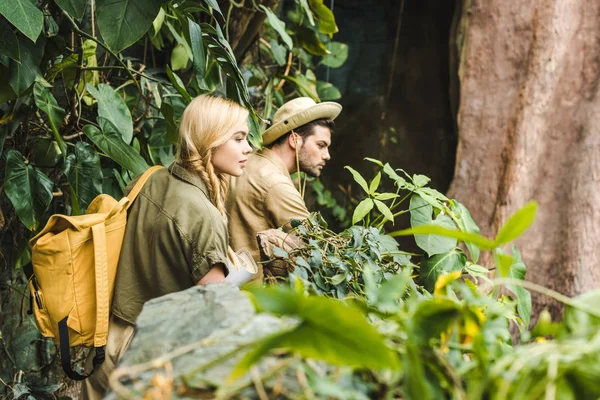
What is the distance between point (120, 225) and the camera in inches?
71.0

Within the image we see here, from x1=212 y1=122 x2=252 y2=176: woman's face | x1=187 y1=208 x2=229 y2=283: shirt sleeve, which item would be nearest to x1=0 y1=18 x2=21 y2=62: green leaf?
x1=212 y1=122 x2=252 y2=176: woman's face

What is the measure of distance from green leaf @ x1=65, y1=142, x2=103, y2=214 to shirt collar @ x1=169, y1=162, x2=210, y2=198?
60 cm

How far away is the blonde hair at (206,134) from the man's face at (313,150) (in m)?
0.91

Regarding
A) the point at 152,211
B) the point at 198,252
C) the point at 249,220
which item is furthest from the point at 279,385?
the point at 249,220

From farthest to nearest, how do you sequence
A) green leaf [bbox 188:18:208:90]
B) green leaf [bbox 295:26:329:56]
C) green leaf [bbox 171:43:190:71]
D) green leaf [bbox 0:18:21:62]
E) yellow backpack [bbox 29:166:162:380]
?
green leaf [bbox 295:26:329:56] < green leaf [bbox 171:43:190:71] < green leaf [bbox 188:18:208:90] < green leaf [bbox 0:18:21:62] < yellow backpack [bbox 29:166:162:380]

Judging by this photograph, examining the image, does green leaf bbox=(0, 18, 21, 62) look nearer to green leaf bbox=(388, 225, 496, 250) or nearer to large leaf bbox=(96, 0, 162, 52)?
large leaf bbox=(96, 0, 162, 52)

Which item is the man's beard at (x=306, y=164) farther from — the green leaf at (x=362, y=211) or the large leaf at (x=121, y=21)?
the large leaf at (x=121, y=21)

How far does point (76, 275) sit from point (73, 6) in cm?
81

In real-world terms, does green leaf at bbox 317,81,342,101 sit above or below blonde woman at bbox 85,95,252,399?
above

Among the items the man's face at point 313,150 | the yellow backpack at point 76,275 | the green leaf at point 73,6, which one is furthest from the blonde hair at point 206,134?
the man's face at point 313,150

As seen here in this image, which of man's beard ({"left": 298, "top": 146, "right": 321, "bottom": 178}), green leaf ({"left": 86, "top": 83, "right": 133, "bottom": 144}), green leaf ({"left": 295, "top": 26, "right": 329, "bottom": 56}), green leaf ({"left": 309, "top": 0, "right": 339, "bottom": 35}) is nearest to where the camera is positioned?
green leaf ({"left": 86, "top": 83, "right": 133, "bottom": 144})

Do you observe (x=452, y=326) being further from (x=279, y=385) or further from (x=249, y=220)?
(x=249, y=220)

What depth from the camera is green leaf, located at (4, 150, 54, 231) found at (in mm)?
2201

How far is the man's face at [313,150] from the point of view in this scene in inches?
112
